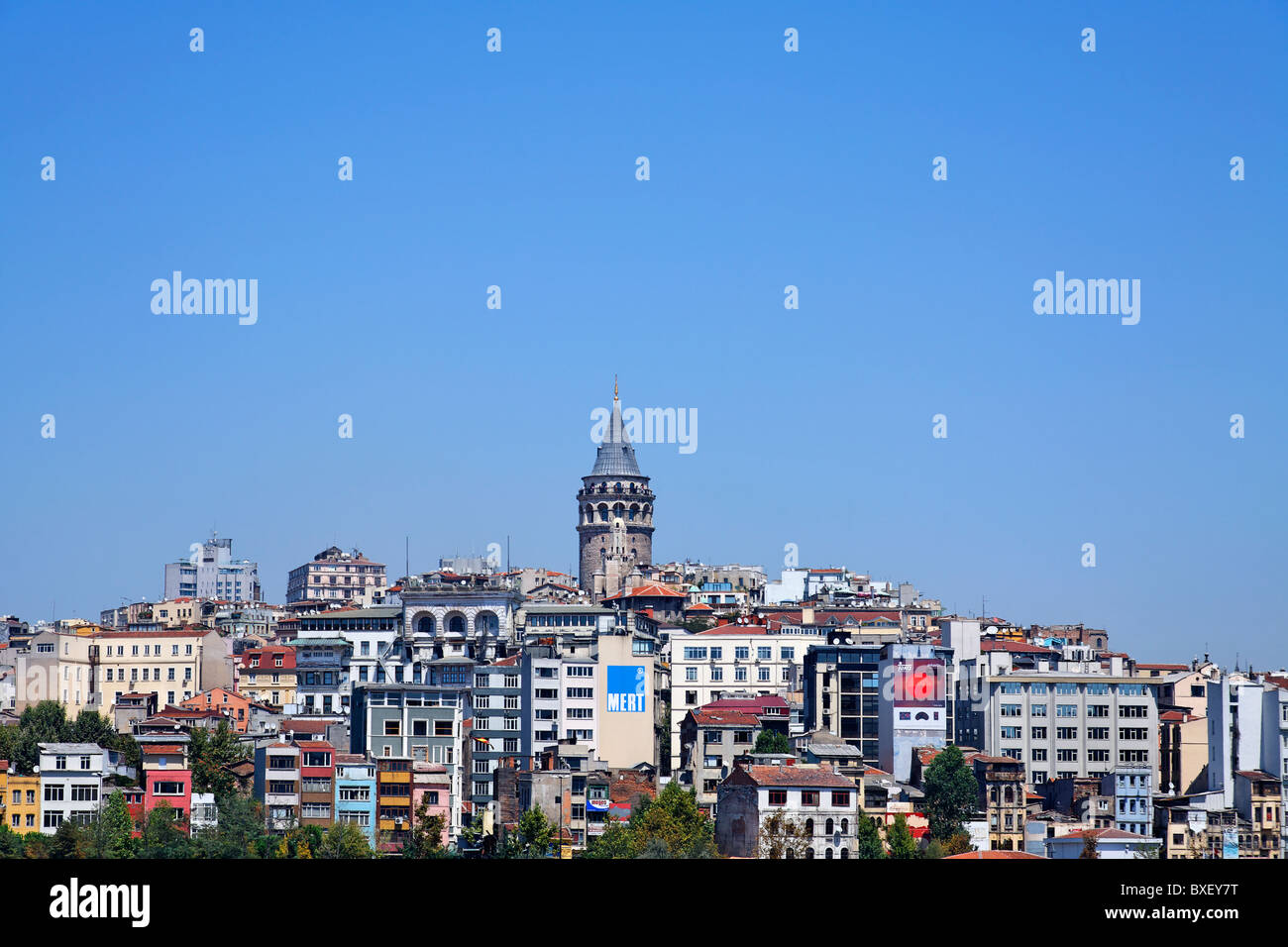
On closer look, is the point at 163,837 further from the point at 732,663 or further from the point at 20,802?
the point at 732,663

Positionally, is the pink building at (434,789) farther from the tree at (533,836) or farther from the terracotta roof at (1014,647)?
the terracotta roof at (1014,647)

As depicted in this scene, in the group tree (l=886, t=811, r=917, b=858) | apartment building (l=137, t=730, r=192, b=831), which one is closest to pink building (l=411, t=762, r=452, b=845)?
apartment building (l=137, t=730, r=192, b=831)

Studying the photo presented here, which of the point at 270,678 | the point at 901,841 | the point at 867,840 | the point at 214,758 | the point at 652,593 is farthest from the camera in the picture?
the point at 652,593

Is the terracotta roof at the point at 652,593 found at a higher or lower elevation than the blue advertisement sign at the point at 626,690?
higher

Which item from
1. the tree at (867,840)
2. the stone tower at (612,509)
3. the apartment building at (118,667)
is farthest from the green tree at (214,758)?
the stone tower at (612,509)

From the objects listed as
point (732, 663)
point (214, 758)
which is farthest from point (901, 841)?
point (732, 663)
